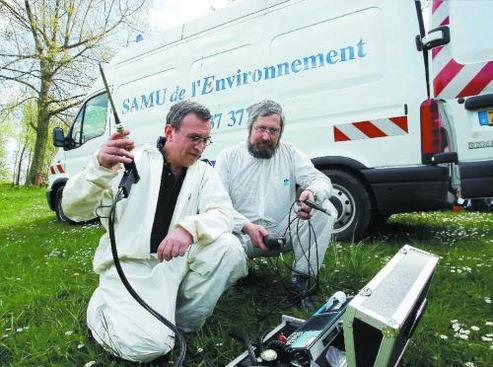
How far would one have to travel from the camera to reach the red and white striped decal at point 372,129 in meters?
3.96

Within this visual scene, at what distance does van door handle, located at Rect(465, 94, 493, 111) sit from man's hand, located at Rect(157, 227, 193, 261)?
8.19ft

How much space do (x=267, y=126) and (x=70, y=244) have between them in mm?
3253

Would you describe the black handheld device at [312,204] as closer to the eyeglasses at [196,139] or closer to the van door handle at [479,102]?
the eyeglasses at [196,139]

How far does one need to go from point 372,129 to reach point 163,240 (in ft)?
9.01

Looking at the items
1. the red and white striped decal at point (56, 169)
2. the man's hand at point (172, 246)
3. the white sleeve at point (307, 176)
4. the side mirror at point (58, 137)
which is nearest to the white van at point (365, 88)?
the white sleeve at point (307, 176)

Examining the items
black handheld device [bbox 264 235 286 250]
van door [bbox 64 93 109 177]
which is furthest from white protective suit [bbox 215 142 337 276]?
van door [bbox 64 93 109 177]

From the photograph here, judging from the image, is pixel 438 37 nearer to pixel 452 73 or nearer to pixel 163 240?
pixel 452 73

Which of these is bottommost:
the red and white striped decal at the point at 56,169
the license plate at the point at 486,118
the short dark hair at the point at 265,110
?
the license plate at the point at 486,118

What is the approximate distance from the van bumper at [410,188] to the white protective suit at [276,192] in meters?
1.31

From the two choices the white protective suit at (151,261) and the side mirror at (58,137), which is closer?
the white protective suit at (151,261)

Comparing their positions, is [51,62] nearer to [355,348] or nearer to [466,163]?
[466,163]

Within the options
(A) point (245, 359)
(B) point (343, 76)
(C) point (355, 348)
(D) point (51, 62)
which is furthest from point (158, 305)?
(D) point (51, 62)

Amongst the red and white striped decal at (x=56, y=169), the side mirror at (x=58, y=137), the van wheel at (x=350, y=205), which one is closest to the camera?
the van wheel at (x=350, y=205)

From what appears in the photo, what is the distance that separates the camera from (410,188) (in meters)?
3.96
